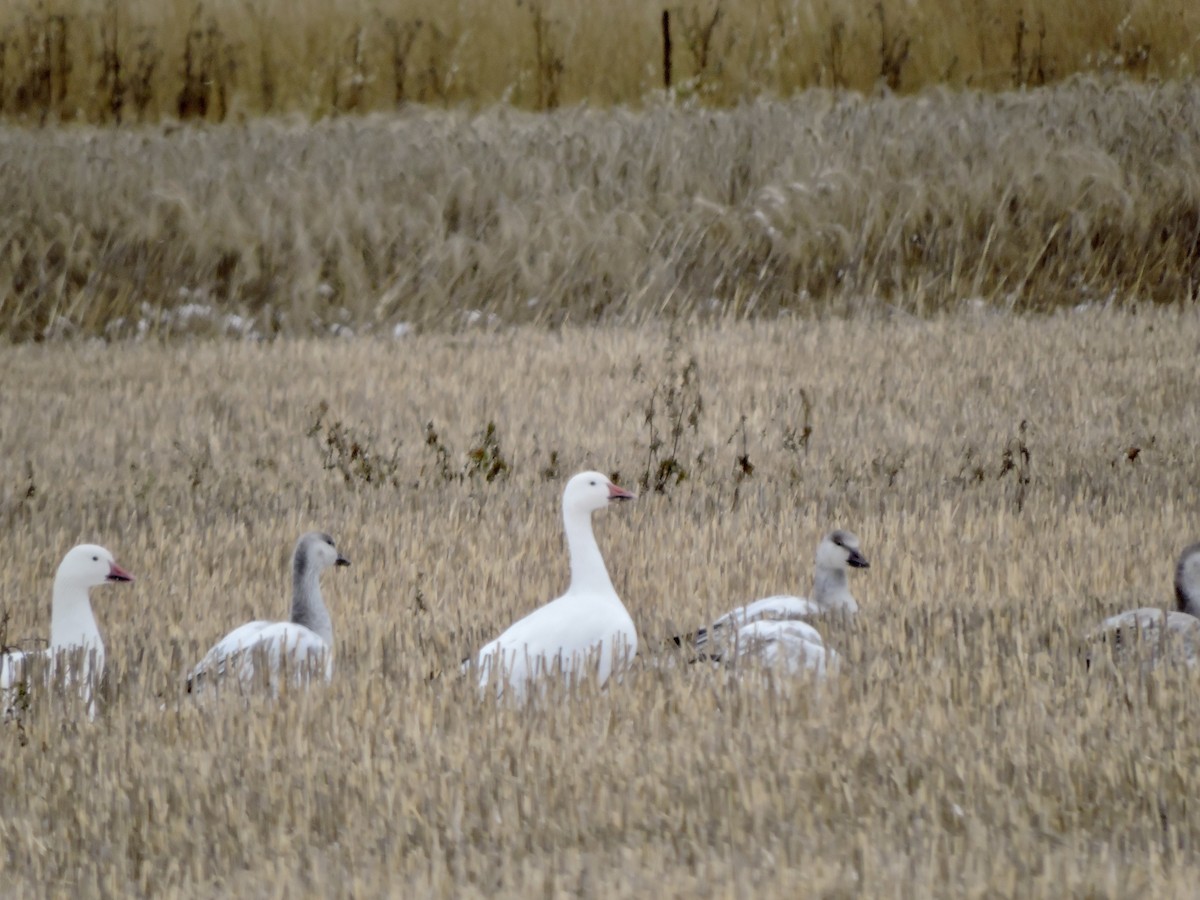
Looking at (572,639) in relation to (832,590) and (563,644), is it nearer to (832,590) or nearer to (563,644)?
(563,644)

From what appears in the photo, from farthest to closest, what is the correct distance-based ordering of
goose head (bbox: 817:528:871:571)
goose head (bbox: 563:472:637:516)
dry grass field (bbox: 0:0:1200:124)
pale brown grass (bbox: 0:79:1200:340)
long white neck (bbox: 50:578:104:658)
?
1. dry grass field (bbox: 0:0:1200:124)
2. pale brown grass (bbox: 0:79:1200:340)
3. goose head (bbox: 817:528:871:571)
4. goose head (bbox: 563:472:637:516)
5. long white neck (bbox: 50:578:104:658)

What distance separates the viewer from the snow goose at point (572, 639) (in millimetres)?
4629

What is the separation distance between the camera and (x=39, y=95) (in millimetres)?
18531

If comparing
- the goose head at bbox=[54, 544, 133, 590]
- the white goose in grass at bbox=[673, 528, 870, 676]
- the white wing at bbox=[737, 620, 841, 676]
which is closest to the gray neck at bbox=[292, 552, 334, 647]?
the goose head at bbox=[54, 544, 133, 590]

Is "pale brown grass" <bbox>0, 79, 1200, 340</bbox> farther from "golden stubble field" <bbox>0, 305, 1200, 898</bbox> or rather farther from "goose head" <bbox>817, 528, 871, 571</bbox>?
"goose head" <bbox>817, 528, 871, 571</bbox>

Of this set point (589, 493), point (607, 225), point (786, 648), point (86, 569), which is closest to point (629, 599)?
point (589, 493)

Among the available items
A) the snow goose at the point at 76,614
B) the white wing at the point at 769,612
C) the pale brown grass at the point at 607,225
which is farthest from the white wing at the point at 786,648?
the pale brown grass at the point at 607,225

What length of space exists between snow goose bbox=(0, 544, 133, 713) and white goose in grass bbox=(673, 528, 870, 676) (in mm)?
1802

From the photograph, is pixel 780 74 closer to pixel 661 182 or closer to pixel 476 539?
pixel 661 182

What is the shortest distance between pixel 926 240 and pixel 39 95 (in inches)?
405

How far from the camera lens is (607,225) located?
13.9 m

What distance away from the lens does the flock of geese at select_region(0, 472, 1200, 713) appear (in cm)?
466

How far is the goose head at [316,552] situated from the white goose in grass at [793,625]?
1.23m

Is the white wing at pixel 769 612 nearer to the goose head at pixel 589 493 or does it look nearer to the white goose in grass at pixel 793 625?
the white goose in grass at pixel 793 625
